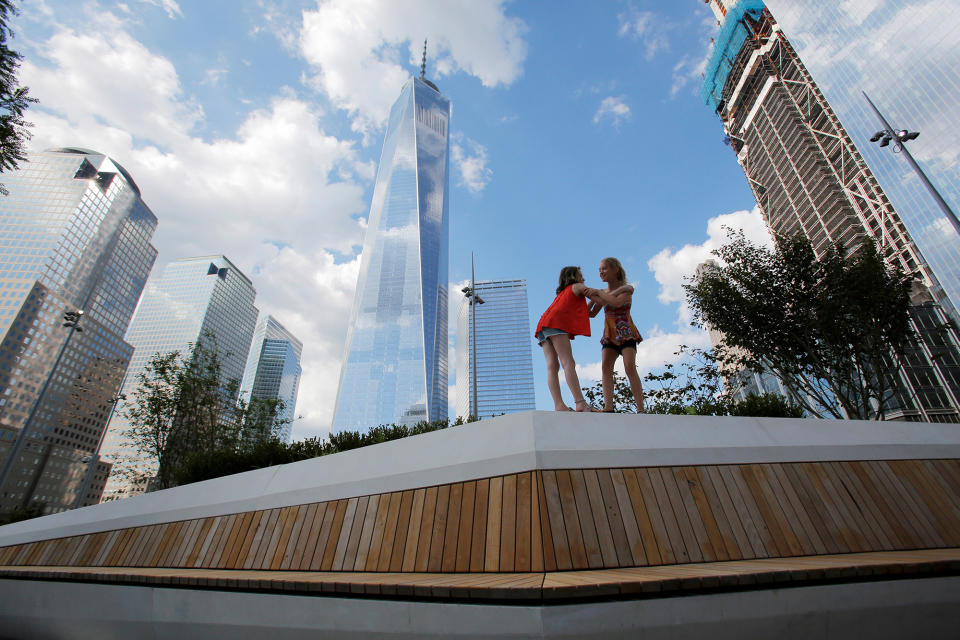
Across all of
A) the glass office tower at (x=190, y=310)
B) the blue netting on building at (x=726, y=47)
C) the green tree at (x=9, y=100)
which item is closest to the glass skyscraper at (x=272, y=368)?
the glass office tower at (x=190, y=310)

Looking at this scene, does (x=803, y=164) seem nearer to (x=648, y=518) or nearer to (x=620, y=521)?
(x=648, y=518)

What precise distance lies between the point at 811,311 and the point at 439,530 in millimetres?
12611

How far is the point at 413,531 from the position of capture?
10.2ft

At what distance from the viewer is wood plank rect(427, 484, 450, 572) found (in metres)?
2.86

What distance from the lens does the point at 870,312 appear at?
10.6 meters

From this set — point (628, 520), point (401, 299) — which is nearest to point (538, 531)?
point (628, 520)

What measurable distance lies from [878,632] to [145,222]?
460ft

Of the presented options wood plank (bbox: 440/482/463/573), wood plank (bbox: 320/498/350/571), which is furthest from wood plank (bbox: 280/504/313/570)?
wood plank (bbox: 440/482/463/573)

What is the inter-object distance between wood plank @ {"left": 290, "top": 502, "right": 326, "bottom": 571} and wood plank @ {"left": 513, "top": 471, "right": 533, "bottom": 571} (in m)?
1.82

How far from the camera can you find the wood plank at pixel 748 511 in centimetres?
288

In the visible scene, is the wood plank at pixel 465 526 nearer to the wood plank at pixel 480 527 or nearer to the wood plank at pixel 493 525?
the wood plank at pixel 480 527

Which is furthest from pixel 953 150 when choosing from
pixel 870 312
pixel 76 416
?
pixel 76 416

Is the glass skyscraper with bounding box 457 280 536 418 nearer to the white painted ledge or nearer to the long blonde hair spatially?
the long blonde hair

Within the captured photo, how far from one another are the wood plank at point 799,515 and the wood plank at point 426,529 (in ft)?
8.53
